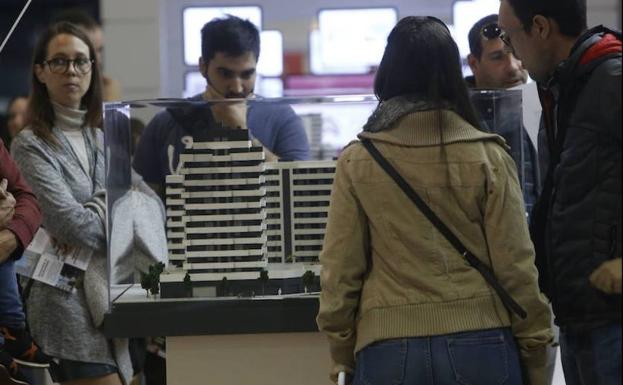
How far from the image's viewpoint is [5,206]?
13.3 feet

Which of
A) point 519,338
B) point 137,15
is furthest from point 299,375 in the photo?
point 137,15

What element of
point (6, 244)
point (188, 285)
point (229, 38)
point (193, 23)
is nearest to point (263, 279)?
point (188, 285)

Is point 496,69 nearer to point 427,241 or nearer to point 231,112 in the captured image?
point 231,112

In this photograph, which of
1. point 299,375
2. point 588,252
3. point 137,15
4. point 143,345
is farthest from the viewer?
point 137,15

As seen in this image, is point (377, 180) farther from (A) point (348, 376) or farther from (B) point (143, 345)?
(B) point (143, 345)

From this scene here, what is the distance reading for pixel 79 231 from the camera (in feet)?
14.5

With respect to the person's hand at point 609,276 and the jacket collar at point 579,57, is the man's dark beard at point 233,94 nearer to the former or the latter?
the jacket collar at point 579,57

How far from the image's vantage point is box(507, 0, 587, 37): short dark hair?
10.7 feet

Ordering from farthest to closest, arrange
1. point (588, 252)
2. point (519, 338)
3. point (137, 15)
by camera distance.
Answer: point (137, 15), point (519, 338), point (588, 252)

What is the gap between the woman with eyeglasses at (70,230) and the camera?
446cm

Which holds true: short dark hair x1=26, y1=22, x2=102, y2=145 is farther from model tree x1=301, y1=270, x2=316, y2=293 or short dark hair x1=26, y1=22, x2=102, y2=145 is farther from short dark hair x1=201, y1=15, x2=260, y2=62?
model tree x1=301, y1=270, x2=316, y2=293

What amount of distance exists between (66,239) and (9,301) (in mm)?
368

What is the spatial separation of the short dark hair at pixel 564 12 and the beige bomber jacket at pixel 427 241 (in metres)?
0.36

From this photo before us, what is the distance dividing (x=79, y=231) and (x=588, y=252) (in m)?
2.06
